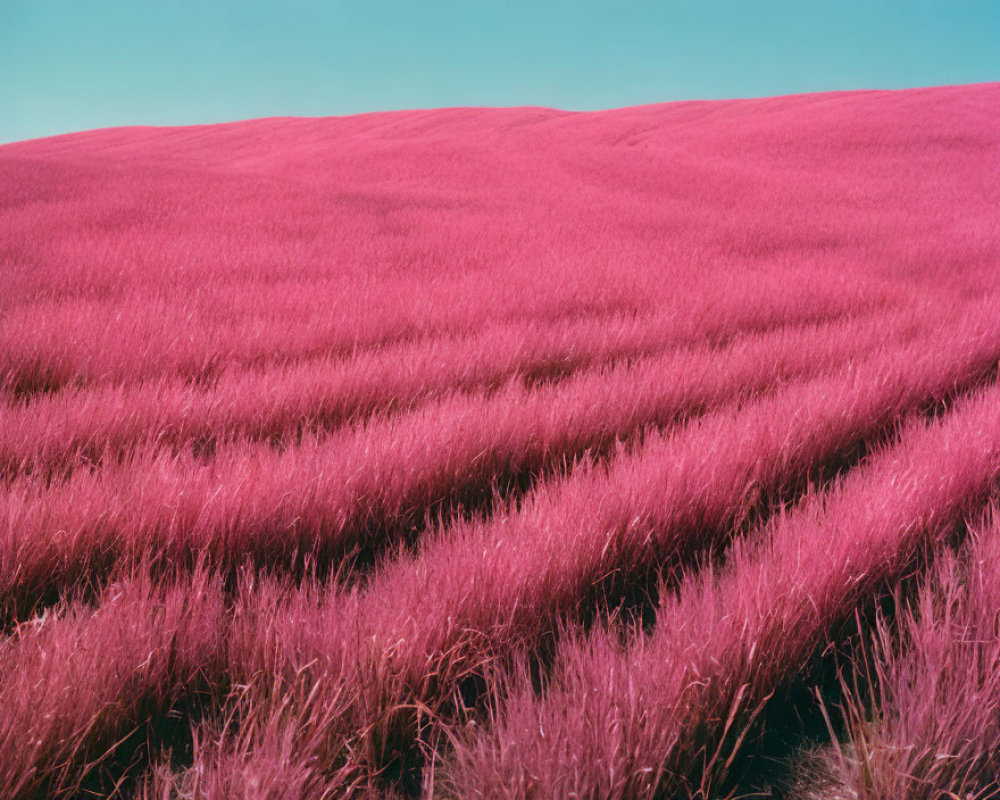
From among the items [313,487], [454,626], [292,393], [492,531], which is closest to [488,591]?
[454,626]

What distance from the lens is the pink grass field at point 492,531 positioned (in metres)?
0.84

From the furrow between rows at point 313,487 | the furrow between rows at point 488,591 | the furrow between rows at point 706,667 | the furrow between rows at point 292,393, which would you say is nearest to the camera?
the furrow between rows at point 706,667

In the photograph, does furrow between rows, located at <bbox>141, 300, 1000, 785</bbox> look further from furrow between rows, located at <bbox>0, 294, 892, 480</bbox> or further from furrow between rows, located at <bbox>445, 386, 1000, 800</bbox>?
furrow between rows, located at <bbox>0, 294, 892, 480</bbox>

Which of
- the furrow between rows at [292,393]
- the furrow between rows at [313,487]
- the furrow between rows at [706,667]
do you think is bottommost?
A: the furrow between rows at [706,667]

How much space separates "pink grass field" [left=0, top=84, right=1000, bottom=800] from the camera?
835 millimetres

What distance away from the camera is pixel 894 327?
3307 mm

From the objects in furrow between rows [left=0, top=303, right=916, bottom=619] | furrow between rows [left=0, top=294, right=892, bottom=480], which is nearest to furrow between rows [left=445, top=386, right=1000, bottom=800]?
furrow between rows [left=0, top=303, right=916, bottom=619]

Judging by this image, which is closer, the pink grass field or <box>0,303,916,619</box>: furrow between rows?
the pink grass field

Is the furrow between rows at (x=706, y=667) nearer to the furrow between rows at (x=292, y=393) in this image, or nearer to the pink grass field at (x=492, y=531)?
the pink grass field at (x=492, y=531)

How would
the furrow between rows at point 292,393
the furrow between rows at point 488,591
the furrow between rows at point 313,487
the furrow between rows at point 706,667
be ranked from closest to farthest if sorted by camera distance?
the furrow between rows at point 706,667 → the furrow between rows at point 488,591 → the furrow between rows at point 313,487 → the furrow between rows at point 292,393

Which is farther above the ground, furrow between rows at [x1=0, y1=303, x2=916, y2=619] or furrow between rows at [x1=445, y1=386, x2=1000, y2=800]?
furrow between rows at [x1=0, y1=303, x2=916, y2=619]

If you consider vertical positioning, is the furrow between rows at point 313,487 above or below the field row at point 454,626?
above

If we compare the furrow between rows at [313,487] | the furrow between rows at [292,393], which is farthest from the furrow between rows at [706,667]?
the furrow between rows at [292,393]

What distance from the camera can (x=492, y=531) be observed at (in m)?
1.32
